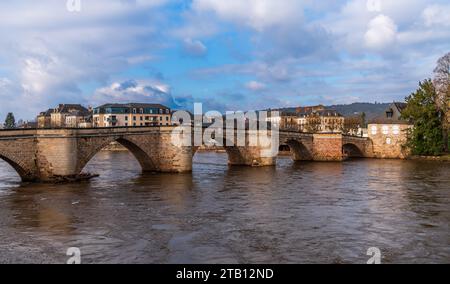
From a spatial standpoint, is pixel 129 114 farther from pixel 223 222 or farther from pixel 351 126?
pixel 223 222

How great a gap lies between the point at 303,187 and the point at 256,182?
445 cm

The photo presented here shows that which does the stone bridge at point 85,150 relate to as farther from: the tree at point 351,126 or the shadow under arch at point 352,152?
the tree at point 351,126

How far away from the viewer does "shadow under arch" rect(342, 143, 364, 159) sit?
77713 millimetres

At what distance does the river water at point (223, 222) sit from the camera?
53.5 ft

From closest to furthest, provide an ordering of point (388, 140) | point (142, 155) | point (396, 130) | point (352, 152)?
point (142, 155) → point (396, 130) → point (388, 140) → point (352, 152)

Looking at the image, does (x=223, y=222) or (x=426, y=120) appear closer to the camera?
(x=223, y=222)

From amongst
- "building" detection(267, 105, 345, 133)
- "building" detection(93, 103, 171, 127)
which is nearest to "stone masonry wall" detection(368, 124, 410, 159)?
"building" detection(267, 105, 345, 133)

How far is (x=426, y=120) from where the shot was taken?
67.8 metres

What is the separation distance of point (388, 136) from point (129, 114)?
6093 cm

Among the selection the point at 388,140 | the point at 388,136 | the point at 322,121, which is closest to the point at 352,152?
the point at 388,140

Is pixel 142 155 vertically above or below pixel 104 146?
below

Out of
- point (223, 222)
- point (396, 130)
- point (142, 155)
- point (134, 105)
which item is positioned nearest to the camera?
point (223, 222)

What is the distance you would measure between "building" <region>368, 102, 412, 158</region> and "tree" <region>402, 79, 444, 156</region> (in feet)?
17.8
